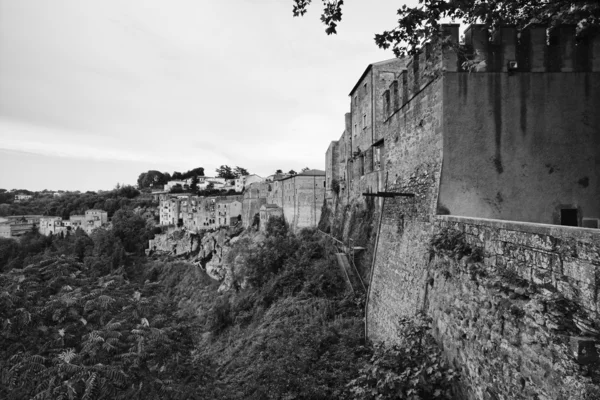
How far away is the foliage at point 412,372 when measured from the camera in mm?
5005

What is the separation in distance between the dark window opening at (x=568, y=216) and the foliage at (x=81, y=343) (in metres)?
7.63

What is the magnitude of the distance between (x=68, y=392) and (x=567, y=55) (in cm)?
977

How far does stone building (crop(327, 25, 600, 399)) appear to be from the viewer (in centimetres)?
331

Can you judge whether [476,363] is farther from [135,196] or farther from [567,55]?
[135,196]

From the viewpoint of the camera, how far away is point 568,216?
18.9 feet

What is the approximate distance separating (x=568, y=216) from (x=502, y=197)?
1.22 m

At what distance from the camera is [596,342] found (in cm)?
274

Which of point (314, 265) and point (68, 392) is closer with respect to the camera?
point (68, 392)

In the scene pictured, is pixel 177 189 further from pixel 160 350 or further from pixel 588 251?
pixel 588 251

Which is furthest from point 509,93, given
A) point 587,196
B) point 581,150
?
point 587,196

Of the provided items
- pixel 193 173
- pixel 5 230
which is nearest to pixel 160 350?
pixel 5 230

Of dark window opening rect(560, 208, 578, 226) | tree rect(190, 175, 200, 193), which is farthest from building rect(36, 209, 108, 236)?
dark window opening rect(560, 208, 578, 226)

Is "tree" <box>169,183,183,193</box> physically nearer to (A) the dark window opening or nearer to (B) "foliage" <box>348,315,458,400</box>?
(B) "foliage" <box>348,315,458,400</box>

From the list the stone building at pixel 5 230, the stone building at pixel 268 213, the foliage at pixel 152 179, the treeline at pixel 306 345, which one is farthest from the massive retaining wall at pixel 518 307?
the foliage at pixel 152 179
